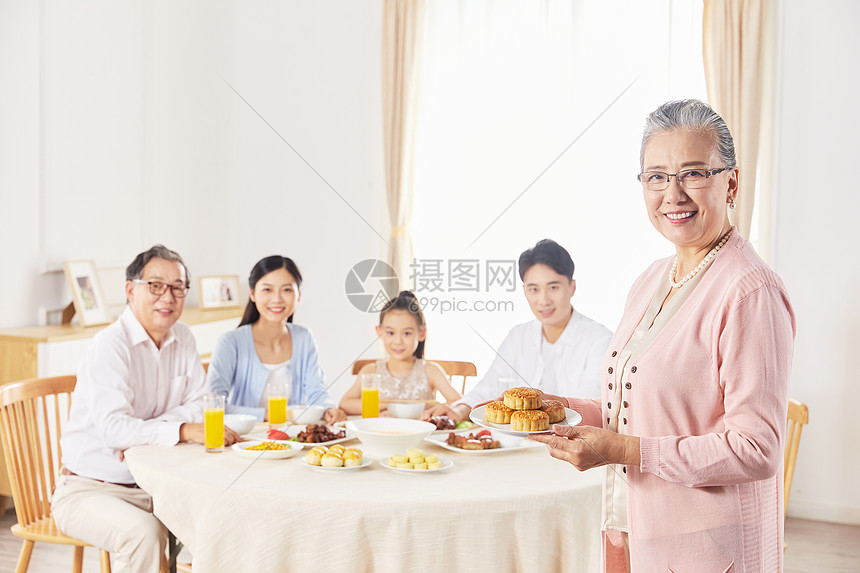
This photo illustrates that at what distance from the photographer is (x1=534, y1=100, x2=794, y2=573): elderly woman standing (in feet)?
3.34

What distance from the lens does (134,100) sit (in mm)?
3914

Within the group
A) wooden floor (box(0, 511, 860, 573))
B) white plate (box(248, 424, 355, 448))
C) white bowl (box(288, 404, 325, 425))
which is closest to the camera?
white plate (box(248, 424, 355, 448))

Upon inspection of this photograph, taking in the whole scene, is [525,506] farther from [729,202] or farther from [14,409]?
[14,409]

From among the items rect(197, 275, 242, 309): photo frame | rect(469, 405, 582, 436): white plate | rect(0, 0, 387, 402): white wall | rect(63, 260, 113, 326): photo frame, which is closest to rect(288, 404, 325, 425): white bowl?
rect(469, 405, 582, 436): white plate

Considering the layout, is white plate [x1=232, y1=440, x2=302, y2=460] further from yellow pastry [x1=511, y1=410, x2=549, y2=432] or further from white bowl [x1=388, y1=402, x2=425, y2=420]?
yellow pastry [x1=511, y1=410, x2=549, y2=432]

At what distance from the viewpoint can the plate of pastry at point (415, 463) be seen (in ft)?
5.71

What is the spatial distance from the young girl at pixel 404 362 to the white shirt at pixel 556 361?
0.21 metres

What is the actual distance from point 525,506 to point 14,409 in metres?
1.55

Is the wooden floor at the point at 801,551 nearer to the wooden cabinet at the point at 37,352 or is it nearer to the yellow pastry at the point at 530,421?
the wooden cabinet at the point at 37,352

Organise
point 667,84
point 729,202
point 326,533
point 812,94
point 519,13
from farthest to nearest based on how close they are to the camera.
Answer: point 519,13 < point 667,84 < point 812,94 < point 326,533 < point 729,202

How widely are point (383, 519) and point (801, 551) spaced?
7.81 ft

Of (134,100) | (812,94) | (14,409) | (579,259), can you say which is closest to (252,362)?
(14,409)

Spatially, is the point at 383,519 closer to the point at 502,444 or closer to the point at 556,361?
the point at 502,444

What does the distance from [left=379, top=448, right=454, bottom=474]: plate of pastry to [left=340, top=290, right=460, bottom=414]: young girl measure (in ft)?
2.47
